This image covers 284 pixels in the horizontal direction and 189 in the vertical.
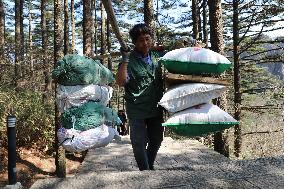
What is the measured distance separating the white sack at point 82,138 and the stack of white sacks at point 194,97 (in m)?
0.93

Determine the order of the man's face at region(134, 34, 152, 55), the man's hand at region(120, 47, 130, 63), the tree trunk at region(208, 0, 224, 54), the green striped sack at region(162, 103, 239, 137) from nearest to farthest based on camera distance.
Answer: the man's hand at region(120, 47, 130, 63) < the green striped sack at region(162, 103, 239, 137) < the man's face at region(134, 34, 152, 55) < the tree trunk at region(208, 0, 224, 54)

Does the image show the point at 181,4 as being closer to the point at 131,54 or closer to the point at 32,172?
the point at 32,172

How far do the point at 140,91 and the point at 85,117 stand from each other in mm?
934

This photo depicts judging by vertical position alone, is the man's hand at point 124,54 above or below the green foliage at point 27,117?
above

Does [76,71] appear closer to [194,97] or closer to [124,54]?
[124,54]

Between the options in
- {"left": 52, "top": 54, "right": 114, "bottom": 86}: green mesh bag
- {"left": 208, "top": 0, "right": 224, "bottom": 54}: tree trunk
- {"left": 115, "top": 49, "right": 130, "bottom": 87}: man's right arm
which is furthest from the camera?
{"left": 208, "top": 0, "right": 224, "bottom": 54}: tree trunk

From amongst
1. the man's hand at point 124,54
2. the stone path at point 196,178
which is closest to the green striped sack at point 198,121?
the stone path at point 196,178

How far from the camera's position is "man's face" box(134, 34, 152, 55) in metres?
3.85

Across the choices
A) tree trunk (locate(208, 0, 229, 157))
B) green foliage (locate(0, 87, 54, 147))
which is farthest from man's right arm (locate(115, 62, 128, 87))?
green foliage (locate(0, 87, 54, 147))

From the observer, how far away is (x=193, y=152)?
8.33 meters

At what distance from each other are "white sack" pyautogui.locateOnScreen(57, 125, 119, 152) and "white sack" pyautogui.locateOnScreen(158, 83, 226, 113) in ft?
3.22

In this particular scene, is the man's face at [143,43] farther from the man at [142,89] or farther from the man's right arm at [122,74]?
the man's right arm at [122,74]

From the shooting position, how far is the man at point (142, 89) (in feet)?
12.5

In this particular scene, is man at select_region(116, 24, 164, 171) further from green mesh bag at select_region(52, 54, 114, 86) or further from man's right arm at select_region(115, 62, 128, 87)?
green mesh bag at select_region(52, 54, 114, 86)
